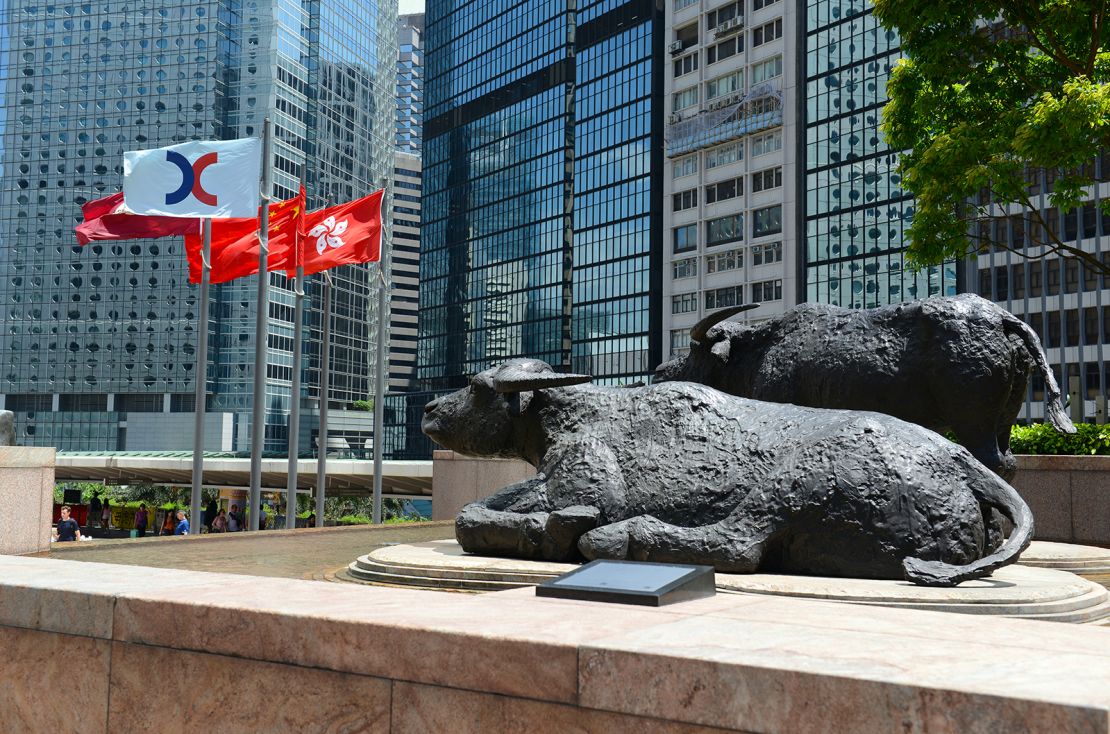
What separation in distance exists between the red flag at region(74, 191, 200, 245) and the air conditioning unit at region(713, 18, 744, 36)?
57.4 metres

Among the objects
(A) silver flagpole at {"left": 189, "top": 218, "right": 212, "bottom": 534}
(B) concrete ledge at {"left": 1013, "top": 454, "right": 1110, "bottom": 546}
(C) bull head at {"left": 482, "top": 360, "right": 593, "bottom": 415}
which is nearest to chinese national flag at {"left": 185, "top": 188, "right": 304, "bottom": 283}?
(A) silver flagpole at {"left": 189, "top": 218, "right": 212, "bottom": 534}

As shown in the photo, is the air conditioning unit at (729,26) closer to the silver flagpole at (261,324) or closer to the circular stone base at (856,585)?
the silver flagpole at (261,324)

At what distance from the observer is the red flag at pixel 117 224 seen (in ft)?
71.2

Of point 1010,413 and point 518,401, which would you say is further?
point 1010,413

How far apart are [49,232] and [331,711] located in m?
114

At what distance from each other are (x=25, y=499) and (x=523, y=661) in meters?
10.6

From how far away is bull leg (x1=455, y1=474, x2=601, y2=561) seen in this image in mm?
7766

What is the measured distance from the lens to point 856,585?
22.0 ft

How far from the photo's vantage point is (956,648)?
3135mm

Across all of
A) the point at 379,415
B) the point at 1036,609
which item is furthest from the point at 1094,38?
the point at 379,415

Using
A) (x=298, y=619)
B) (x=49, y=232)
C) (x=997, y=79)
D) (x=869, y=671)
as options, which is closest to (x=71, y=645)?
(x=298, y=619)

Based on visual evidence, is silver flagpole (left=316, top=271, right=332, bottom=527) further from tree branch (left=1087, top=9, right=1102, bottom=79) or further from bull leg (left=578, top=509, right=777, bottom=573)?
bull leg (left=578, top=509, right=777, bottom=573)

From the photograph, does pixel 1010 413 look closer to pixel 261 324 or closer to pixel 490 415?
pixel 490 415

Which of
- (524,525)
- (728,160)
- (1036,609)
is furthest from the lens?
(728,160)
